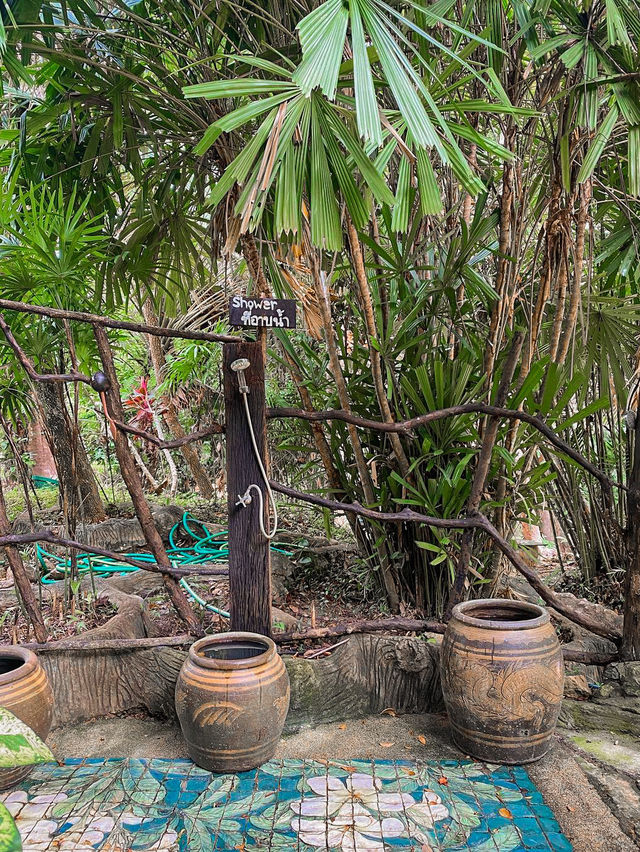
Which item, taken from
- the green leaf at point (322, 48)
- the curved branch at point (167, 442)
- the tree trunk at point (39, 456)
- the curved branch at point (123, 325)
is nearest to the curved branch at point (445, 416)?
the curved branch at point (167, 442)

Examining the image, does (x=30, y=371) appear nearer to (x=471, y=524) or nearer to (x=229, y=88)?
(x=229, y=88)

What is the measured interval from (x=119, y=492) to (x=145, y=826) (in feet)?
15.9

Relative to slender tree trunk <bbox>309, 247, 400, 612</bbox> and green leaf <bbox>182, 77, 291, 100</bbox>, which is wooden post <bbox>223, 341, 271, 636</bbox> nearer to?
slender tree trunk <bbox>309, 247, 400, 612</bbox>

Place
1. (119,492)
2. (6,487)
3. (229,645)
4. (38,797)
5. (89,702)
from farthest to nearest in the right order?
1. (6,487)
2. (119,492)
3. (89,702)
4. (229,645)
5. (38,797)

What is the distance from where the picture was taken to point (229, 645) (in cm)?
203

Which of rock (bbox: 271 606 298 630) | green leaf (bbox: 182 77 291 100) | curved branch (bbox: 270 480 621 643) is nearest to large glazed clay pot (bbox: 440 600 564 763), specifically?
curved branch (bbox: 270 480 621 643)

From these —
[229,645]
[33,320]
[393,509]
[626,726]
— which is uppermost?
[33,320]

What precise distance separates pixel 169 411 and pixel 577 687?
12.8 feet

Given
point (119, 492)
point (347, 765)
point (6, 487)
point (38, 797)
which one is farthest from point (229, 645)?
point (6, 487)

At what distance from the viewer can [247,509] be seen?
211 centimetres

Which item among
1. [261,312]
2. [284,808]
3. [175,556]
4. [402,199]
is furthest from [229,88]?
[175,556]

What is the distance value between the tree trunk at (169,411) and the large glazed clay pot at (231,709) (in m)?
3.34

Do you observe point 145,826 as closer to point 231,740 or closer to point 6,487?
point 231,740

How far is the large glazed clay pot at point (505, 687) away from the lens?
181 cm
